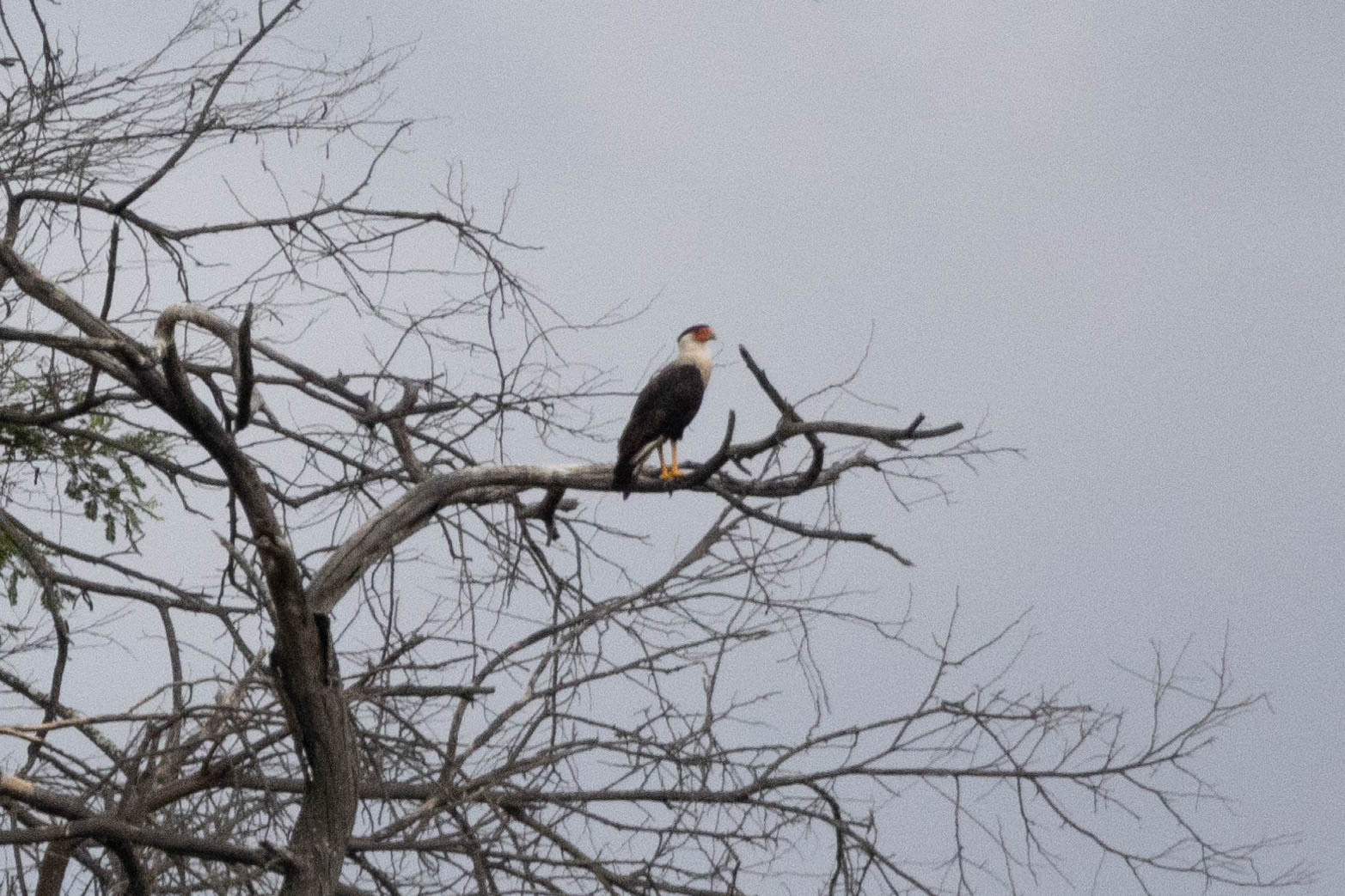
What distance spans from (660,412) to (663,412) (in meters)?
0.03

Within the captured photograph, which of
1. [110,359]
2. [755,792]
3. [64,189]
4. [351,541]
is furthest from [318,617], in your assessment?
[64,189]

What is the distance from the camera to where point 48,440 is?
7438mm

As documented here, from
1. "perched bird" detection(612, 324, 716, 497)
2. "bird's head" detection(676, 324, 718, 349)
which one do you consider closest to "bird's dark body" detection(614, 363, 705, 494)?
"perched bird" detection(612, 324, 716, 497)

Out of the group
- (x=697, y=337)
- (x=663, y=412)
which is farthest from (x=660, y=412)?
(x=697, y=337)

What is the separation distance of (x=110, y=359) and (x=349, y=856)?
6.94ft

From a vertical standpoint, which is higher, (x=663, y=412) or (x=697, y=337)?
(x=697, y=337)

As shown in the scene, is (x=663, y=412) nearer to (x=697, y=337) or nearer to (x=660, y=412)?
(x=660, y=412)

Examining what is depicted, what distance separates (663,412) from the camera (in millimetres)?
6527

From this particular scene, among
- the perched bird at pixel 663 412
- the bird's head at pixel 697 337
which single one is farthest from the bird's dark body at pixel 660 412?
the bird's head at pixel 697 337

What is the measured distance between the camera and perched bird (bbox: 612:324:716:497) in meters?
5.90

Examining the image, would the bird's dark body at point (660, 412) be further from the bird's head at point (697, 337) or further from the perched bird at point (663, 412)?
the bird's head at point (697, 337)

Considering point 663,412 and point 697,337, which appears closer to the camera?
point 663,412

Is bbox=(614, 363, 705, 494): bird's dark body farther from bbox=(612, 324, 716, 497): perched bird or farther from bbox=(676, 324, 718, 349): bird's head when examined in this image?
bbox=(676, 324, 718, 349): bird's head

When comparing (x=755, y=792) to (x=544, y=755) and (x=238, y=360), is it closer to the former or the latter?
(x=544, y=755)
